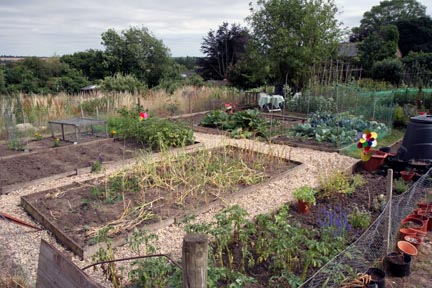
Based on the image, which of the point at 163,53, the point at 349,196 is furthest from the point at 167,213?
the point at 163,53

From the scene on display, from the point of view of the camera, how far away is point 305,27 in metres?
13.1

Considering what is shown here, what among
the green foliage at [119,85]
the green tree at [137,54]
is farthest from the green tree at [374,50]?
the green foliage at [119,85]

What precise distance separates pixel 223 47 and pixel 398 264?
25901 millimetres

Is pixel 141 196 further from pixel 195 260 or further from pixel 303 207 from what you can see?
pixel 195 260

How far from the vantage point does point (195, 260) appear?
146 centimetres

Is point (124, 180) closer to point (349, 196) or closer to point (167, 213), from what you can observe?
point (167, 213)

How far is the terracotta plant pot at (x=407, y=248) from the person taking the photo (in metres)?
3.04

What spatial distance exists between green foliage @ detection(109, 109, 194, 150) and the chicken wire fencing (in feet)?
12.8

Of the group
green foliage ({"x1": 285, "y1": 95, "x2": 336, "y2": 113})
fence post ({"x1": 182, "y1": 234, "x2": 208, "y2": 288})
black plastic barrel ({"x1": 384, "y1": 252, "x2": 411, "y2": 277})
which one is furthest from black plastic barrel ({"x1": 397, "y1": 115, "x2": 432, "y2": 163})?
fence post ({"x1": 182, "y1": 234, "x2": 208, "y2": 288})

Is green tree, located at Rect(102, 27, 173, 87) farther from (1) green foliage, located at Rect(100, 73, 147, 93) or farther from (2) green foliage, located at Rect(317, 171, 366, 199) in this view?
(2) green foliage, located at Rect(317, 171, 366, 199)

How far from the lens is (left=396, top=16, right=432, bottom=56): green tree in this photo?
33781 millimetres

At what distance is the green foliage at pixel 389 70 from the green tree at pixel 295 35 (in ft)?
23.6

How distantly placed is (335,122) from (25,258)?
7.07 m

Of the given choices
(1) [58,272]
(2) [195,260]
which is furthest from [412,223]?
(1) [58,272]
